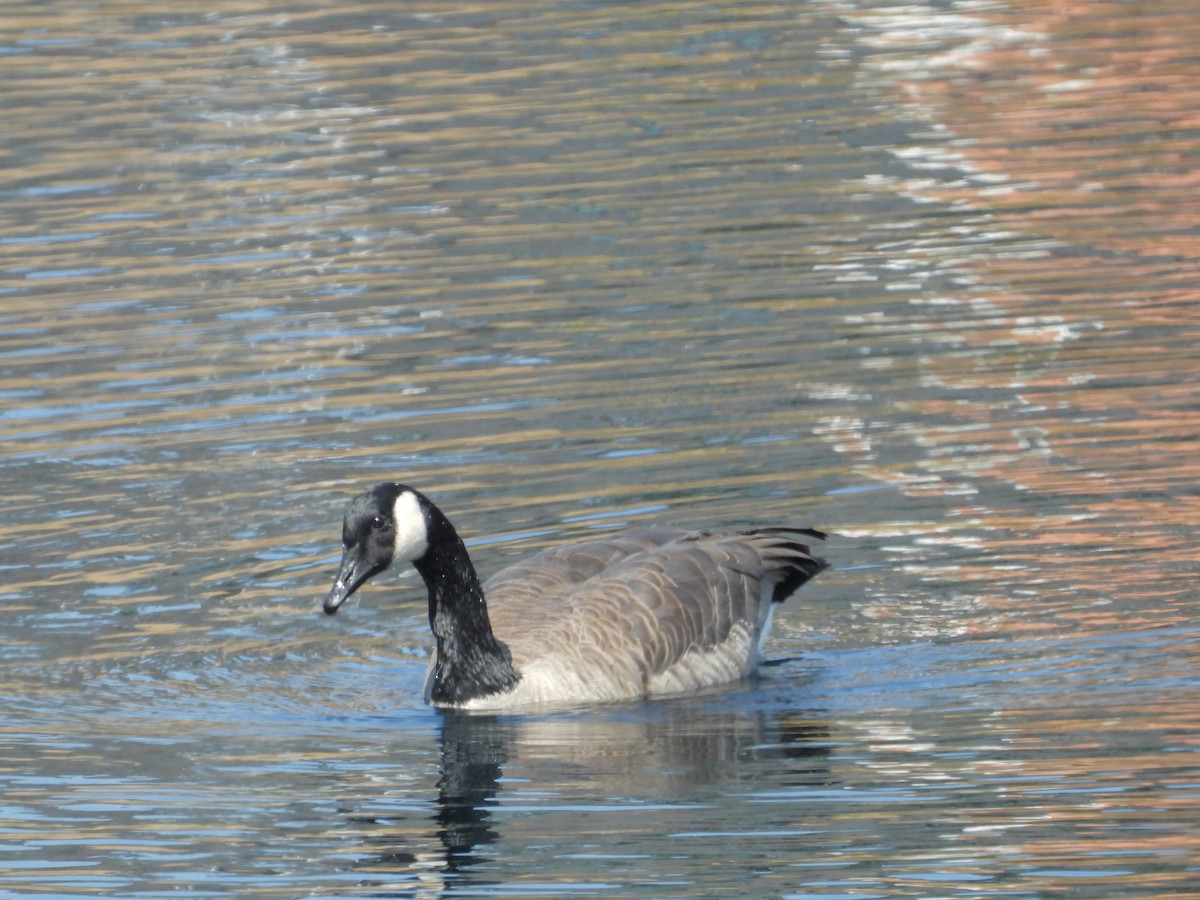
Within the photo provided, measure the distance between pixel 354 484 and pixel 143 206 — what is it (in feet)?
29.5

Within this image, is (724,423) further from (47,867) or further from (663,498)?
(47,867)

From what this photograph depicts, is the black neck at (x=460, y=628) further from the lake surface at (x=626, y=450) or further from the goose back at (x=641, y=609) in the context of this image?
the lake surface at (x=626, y=450)

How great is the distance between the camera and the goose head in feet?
36.1

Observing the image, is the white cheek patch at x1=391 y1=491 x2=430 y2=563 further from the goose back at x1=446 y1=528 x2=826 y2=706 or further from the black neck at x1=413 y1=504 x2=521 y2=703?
the goose back at x1=446 y1=528 x2=826 y2=706

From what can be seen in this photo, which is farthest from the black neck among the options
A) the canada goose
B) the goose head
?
the goose head

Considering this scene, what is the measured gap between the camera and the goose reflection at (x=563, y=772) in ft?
31.1

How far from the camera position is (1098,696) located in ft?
35.1

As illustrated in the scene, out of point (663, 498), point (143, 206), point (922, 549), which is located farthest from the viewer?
point (143, 206)

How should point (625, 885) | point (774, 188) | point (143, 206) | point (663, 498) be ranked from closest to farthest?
point (625, 885) → point (663, 498) → point (774, 188) → point (143, 206)

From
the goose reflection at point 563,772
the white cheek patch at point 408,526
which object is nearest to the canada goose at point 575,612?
the white cheek patch at point 408,526

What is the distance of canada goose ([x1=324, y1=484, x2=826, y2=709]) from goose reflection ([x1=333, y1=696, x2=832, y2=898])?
0.19 m

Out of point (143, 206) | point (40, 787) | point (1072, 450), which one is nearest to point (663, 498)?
point (1072, 450)

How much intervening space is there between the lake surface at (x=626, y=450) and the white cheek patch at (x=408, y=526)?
88cm

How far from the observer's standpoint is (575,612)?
11.5 metres
